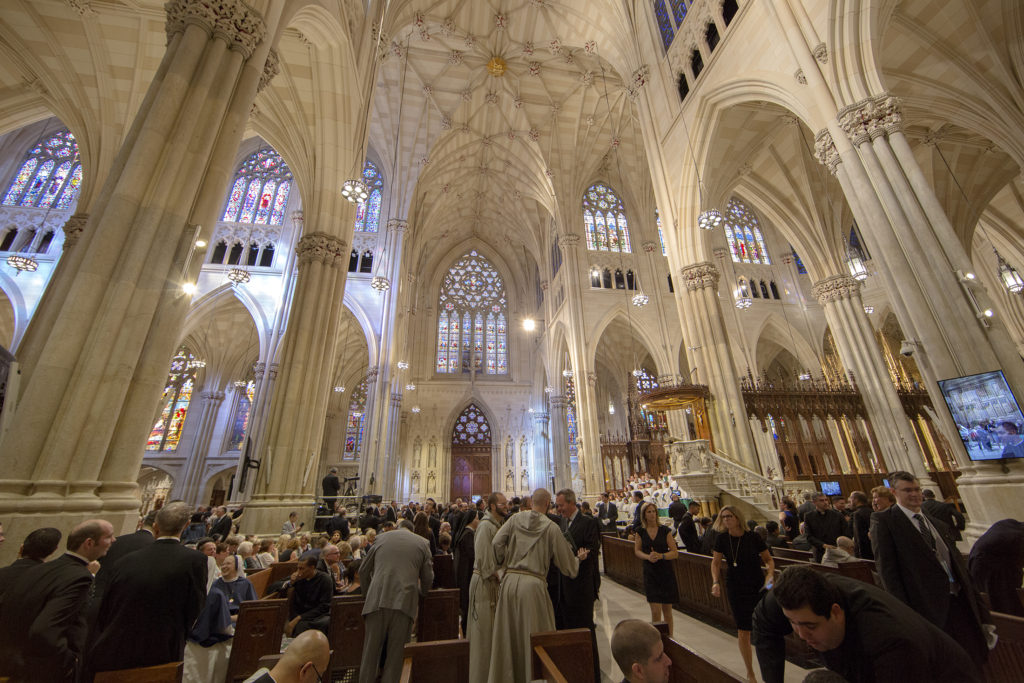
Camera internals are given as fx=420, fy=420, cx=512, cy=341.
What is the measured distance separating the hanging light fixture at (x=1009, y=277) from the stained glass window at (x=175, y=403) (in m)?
34.4

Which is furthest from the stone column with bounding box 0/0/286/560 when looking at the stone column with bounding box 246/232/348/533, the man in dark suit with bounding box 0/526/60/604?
the stone column with bounding box 246/232/348/533

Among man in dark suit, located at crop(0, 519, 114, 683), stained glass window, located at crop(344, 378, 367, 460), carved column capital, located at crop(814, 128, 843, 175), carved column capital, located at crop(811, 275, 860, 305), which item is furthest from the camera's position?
stained glass window, located at crop(344, 378, 367, 460)

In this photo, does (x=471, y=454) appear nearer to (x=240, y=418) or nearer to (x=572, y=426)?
(x=572, y=426)

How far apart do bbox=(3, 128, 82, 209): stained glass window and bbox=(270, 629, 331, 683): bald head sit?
22.5 metres

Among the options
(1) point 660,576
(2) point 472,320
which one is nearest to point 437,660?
(1) point 660,576

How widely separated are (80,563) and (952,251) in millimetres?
9853

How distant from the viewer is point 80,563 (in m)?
2.21

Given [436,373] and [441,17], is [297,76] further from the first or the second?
[436,373]

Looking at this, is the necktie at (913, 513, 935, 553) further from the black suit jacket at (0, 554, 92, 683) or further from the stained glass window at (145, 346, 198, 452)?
the stained glass window at (145, 346, 198, 452)

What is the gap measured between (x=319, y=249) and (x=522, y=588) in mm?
8442

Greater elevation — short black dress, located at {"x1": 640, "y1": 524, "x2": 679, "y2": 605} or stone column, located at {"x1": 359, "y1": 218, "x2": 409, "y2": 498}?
stone column, located at {"x1": 359, "y1": 218, "x2": 409, "y2": 498}

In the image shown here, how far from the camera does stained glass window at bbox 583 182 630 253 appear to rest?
72.1 feet

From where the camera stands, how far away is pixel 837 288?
46.4 feet

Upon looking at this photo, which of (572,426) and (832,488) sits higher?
(572,426)
